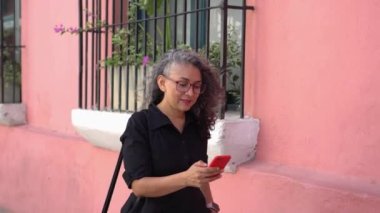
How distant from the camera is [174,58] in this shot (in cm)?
231

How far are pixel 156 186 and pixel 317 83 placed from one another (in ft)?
3.74

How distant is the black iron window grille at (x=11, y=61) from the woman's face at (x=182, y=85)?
4.33m

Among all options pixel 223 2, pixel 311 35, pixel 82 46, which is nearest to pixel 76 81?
pixel 82 46

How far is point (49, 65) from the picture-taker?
565 cm

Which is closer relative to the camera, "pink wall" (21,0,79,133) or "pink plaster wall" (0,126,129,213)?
"pink plaster wall" (0,126,129,213)

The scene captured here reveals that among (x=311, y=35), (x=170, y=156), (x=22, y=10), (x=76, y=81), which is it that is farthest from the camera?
(x=22, y=10)

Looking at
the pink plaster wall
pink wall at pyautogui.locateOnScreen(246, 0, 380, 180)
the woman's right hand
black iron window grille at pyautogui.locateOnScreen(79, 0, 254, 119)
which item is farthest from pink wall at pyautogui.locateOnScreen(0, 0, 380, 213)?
the pink plaster wall

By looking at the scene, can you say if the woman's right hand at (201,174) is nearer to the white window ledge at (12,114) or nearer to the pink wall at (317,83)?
the pink wall at (317,83)

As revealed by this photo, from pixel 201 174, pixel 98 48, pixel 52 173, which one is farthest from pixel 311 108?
pixel 52 173

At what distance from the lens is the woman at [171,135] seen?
7.20ft

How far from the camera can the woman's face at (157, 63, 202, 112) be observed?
88.8 inches

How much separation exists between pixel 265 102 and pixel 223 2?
0.58 meters

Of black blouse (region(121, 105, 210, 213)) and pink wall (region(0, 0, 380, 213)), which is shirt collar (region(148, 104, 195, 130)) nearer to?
black blouse (region(121, 105, 210, 213))

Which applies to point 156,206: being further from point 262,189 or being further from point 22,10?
point 22,10
